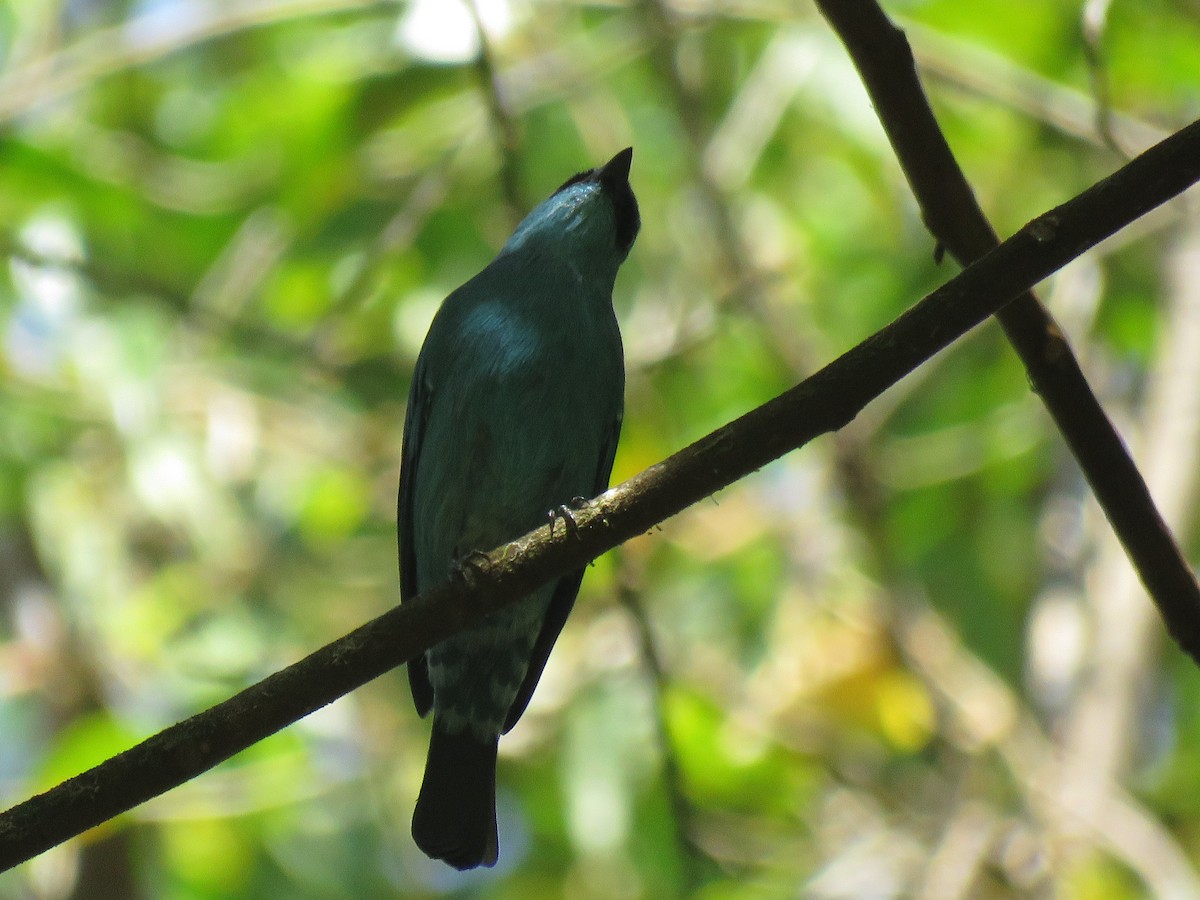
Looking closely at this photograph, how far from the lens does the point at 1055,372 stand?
9.84ft

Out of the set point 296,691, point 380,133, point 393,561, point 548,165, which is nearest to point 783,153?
point 548,165

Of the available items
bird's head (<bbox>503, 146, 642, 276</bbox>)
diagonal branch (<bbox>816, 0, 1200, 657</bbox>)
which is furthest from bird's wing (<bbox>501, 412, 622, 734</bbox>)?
diagonal branch (<bbox>816, 0, 1200, 657</bbox>)

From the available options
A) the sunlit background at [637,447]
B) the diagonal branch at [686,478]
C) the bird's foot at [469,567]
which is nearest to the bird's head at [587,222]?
the sunlit background at [637,447]

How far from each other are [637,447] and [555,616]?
1.24m

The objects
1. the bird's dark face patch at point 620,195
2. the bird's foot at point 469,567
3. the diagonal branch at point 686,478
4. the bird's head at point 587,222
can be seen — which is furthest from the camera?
the bird's dark face patch at point 620,195

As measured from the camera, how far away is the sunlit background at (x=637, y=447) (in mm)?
5301

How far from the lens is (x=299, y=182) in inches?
217

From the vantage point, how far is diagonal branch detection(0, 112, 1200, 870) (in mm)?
2633

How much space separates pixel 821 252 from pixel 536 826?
3.00 meters

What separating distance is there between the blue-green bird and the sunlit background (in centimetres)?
33

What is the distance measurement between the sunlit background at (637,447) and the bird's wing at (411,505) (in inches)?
24.9

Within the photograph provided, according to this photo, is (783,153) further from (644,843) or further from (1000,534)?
(644,843)

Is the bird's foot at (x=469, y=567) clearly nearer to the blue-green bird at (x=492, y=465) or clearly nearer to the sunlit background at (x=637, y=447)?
the blue-green bird at (x=492, y=465)

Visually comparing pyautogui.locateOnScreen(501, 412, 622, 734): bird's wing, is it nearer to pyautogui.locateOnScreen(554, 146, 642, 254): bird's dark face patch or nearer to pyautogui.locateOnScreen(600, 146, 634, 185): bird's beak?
pyautogui.locateOnScreen(554, 146, 642, 254): bird's dark face patch
